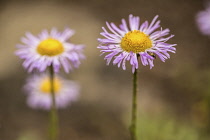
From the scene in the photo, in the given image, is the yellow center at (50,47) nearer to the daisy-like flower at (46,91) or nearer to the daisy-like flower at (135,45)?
the daisy-like flower at (135,45)

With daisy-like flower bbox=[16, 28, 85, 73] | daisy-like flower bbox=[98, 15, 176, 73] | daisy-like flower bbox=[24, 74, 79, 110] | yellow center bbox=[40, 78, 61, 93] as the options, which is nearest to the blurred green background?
daisy-like flower bbox=[24, 74, 79, 110]

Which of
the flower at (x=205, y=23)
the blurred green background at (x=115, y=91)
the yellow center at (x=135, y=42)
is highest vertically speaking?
the flower at (x=205, y=23)

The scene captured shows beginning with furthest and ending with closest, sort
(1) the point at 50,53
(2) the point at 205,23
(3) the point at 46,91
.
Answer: (3) the point at 46,91 < (2) the point at 205,23 < (1) the point at 50,53

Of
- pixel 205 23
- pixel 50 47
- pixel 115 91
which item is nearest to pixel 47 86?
pixel 115 91

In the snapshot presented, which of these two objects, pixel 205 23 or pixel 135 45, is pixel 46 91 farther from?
pixel 135 45

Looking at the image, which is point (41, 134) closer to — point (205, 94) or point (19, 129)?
point (19, 129)

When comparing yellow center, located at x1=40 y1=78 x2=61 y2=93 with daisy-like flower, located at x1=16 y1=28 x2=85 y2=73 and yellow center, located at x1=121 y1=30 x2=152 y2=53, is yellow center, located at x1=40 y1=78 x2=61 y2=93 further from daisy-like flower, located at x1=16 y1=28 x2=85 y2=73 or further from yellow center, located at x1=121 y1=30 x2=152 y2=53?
yellow center, located at x1=121 y1=30 x2=152 y2=53

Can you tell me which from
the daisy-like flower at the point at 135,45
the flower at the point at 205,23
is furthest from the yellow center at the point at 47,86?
the daisy-like flower at the point at 135,45
